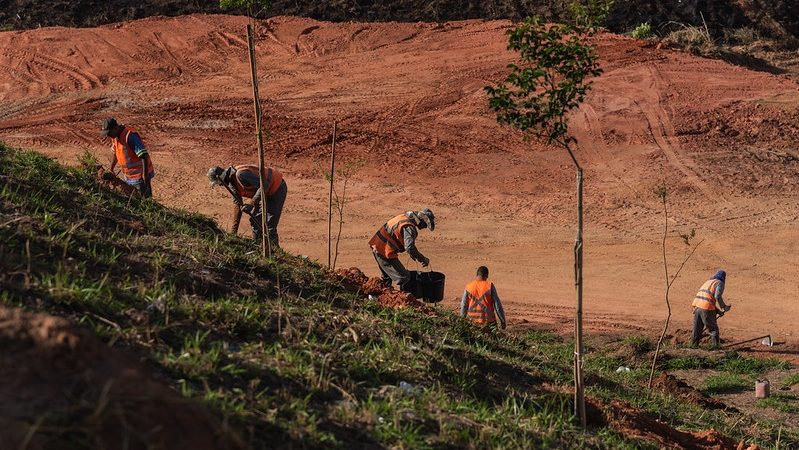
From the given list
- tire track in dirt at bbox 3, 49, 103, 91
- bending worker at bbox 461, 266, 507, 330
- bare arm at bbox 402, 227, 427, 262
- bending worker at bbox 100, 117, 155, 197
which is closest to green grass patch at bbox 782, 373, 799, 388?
bending worker at bbox 461, 266, 507, 330

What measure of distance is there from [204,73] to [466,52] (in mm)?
6458

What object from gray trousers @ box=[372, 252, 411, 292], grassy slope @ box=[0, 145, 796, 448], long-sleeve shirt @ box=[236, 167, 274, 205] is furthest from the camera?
gray trousers @ box=[372, 252, 411, 292]

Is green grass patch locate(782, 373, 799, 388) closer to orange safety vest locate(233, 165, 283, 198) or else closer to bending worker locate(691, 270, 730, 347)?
bending worker locate(691, 270, 730, 347)

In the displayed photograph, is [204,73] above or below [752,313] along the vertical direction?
above

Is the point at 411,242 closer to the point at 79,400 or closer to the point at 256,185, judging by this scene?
the point at 256,185

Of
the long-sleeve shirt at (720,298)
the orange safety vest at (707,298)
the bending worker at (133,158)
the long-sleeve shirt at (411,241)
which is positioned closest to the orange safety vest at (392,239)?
the long-sleeve shirt at (411,241)

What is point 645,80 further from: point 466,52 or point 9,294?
→ point 9,294

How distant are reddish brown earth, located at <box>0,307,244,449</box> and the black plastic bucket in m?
8.65

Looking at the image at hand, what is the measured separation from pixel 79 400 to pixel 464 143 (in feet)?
59.7

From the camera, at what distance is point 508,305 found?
52.1 ft

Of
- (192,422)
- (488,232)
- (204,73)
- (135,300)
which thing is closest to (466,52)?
(204,73)

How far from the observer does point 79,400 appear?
169 inches

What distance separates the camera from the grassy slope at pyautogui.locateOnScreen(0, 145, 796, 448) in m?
5.70

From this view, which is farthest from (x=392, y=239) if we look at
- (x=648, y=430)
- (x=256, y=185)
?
(x=648, y=430)
